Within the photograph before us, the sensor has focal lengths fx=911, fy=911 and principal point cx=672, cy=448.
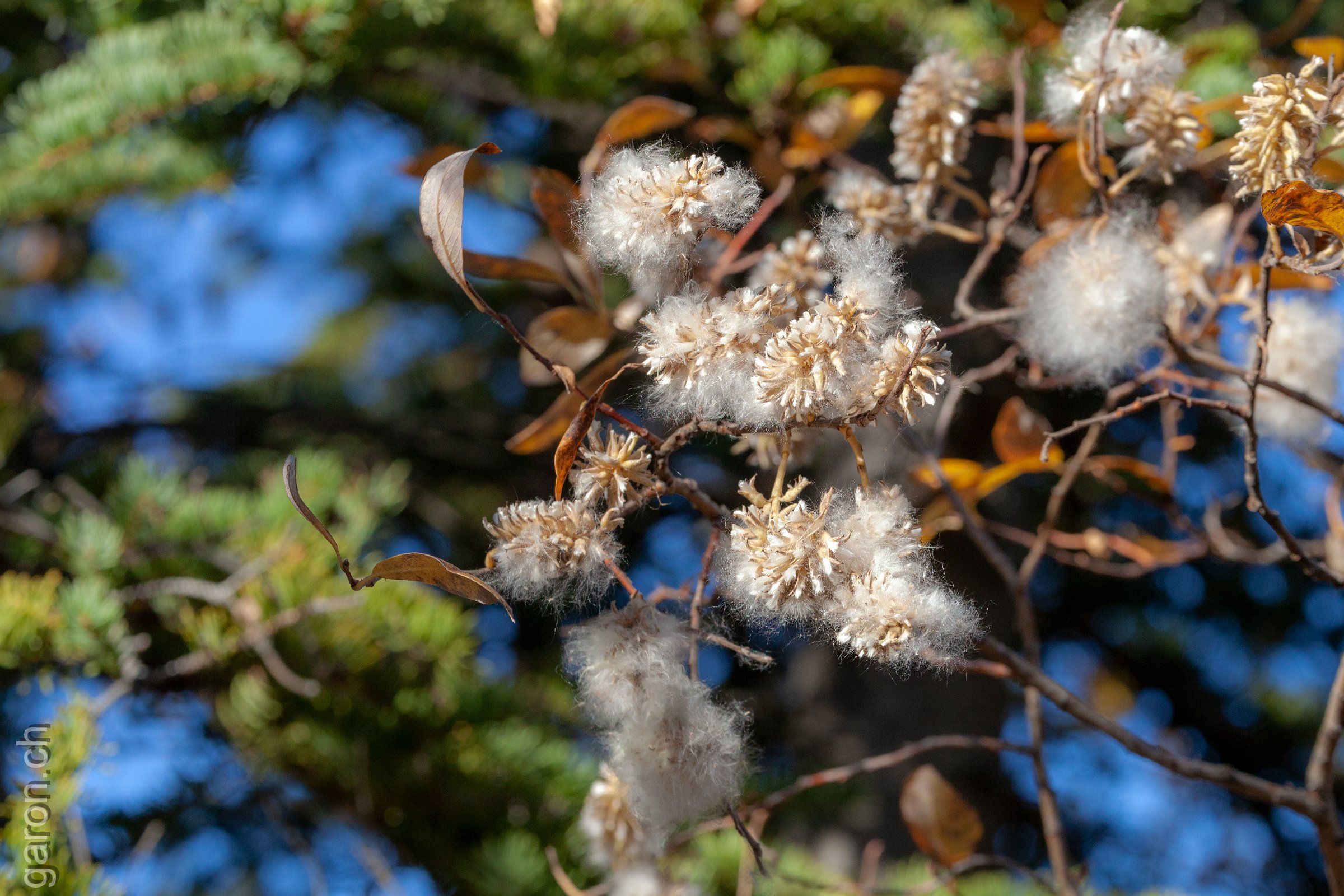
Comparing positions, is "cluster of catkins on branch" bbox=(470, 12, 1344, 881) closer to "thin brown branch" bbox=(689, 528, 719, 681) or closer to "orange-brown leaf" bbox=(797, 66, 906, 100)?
"thin brown branch" bbox=(689, 528, 719, 681)

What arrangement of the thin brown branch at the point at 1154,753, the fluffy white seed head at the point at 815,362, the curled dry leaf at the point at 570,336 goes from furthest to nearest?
the curled dry leaf at the point at 570,336
the thin brown branch at the point at 1154,753
the fluffy white seed head at the point at 815,362

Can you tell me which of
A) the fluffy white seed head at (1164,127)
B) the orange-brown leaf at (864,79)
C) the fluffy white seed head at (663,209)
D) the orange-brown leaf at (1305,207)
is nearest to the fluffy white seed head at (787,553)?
the fluffy white seed head at (663,209)

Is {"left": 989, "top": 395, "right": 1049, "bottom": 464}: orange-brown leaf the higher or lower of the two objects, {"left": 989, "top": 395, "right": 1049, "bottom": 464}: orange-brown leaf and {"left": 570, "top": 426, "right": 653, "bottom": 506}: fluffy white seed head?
the lower

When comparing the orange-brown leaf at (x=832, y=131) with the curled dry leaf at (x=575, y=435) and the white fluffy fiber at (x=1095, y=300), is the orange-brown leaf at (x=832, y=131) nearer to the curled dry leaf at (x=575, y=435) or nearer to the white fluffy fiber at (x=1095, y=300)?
the white fluffy fiber at (x=1095, y=300)

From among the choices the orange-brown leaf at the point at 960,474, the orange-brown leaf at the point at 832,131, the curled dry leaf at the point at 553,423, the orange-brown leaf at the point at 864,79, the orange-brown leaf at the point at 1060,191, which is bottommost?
A: the orange-brown leaf at the point at 960,474

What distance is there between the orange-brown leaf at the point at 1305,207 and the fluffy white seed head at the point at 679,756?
318 millimetres

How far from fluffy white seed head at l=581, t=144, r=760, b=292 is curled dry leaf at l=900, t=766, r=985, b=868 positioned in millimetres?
460

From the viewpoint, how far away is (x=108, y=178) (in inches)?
43.0

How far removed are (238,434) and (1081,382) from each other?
1322 millimetres

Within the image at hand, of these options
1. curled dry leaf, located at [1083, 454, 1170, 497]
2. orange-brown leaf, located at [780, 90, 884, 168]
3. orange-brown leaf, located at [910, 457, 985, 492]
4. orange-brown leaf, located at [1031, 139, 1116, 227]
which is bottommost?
curled dry leaf, located at [1083, 454, 1170, 497]

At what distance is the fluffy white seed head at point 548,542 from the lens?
395 mm

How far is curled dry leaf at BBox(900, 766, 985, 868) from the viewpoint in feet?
2.19

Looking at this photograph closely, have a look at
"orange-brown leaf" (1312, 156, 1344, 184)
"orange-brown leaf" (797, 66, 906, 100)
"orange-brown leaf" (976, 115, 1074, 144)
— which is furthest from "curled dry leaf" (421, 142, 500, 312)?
"orange-brown leaf" (1312, 156, 1344, 184)

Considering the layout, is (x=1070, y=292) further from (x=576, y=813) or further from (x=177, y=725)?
(x=177, y=725)
